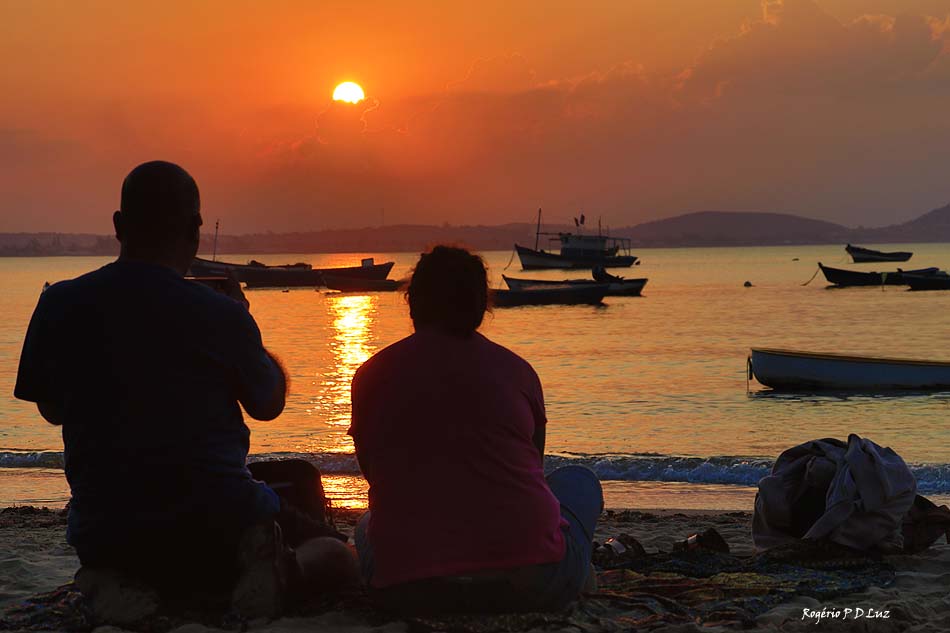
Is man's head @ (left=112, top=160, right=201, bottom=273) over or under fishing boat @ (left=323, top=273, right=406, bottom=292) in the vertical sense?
over

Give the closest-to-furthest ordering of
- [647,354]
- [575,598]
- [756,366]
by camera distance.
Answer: [575,598] → [756,366] → [647,354]

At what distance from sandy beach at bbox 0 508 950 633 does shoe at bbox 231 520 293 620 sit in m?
0.07

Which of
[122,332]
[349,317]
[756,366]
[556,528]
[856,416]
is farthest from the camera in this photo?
[349,317]

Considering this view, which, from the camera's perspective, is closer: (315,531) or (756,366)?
(315,531)

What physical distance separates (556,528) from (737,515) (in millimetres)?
4940

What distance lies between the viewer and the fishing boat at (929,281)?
2625 inches

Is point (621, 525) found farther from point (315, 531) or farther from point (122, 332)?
point (122, 332)

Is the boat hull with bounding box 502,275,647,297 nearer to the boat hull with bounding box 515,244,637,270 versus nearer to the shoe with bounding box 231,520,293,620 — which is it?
the boat hull with bounding box 515,244,637,270

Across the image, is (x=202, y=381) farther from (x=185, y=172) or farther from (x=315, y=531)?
(x=315, y=531)

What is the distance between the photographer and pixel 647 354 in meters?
34.1

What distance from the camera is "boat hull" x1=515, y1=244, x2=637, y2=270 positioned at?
394ft

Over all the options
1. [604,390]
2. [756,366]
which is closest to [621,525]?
[756,366]

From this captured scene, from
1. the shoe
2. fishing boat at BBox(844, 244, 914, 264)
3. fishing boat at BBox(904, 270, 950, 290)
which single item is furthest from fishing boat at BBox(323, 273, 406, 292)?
the shoe

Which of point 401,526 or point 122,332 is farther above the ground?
point 122,332
